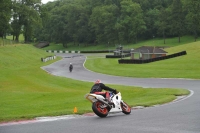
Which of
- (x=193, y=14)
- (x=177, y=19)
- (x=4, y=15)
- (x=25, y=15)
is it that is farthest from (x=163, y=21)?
(x=4, y=15)

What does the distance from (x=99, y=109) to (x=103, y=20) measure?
4934 inches

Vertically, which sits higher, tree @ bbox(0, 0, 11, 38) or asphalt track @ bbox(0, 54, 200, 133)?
tree @ bbox(0, 0, 11, 38)

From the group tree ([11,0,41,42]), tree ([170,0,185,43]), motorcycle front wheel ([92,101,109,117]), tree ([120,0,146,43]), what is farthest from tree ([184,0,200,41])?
motorcycle front wheel ([92,101,109,117])

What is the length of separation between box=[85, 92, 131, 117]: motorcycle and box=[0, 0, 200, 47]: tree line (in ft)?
243

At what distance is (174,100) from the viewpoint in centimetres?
2031

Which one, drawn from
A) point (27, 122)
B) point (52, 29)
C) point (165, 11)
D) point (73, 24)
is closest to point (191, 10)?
point (165, 11)

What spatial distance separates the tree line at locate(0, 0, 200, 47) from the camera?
108919 mm

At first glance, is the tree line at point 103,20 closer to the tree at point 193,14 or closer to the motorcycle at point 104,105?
the tree at point 193,14

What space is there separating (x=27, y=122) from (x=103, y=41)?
12878 cm

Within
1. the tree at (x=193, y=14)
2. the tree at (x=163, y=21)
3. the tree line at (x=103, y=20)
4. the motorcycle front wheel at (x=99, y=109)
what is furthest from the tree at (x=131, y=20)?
the motorcycle front wheel at (x=99, y=109)

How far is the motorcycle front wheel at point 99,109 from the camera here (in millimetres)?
14125

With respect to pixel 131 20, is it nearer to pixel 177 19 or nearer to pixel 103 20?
pixel 103 20

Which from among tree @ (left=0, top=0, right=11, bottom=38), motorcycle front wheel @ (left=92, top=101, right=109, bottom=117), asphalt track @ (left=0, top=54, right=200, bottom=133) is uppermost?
tree @ (left=0, top=0, right=11, bottom=38)

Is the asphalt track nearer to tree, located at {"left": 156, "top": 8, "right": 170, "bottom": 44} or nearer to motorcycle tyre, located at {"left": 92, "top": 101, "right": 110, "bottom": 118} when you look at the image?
motorcycle tyre, located at {"left": 92, "top": 101, "right": 110, "bottom": 118}
